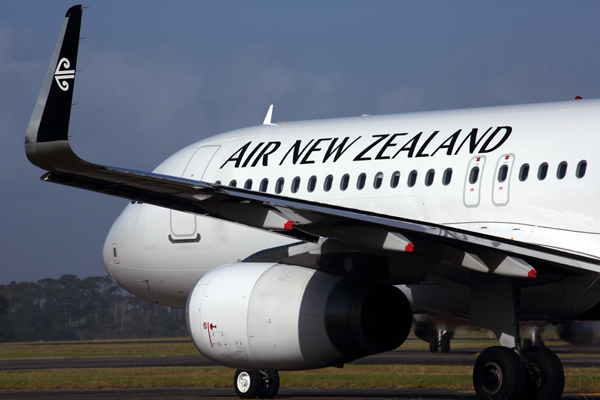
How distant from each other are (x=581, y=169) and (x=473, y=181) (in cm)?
147

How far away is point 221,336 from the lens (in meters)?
11.0

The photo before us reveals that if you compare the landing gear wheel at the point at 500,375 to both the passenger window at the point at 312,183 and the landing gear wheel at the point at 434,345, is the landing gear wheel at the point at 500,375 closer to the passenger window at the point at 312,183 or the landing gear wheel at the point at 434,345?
the passenger window at the point at 312,183

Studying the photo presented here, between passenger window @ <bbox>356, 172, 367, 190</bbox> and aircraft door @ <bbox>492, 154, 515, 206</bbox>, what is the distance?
85.9 inches

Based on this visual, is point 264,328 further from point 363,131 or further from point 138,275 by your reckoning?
point 138,275

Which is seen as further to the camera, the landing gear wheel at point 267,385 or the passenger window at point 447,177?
the landing gear wheel at point 267,385

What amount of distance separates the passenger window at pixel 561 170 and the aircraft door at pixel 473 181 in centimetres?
104

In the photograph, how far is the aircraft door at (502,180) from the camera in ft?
36.1

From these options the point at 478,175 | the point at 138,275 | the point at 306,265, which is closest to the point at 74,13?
the point at 306,265

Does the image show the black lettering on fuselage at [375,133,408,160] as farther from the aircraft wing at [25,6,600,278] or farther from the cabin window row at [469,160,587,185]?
the aircraft wing at [25,6,600,278]

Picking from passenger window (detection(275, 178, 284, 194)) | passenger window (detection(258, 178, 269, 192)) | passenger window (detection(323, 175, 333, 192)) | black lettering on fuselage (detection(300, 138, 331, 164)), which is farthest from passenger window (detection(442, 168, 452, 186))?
passenger window (detection(258, 178, 269, 192))

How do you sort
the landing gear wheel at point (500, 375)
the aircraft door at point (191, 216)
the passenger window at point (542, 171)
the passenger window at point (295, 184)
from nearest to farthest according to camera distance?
the landing gear wheel at point (500, 375) → the passenger window at point (542, 171) → the passenger window at point (295, 184) → the aircraft door at point (191, 216)

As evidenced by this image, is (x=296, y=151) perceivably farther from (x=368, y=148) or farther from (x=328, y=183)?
(x=368, y=148)

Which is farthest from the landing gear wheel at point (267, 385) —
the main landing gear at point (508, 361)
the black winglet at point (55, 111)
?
the black winglet at point (55, 111)

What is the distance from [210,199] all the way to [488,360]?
428 centimetres
